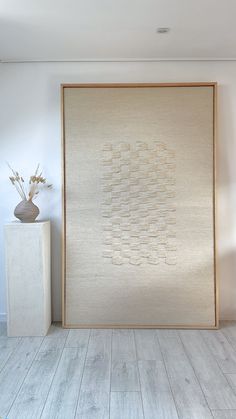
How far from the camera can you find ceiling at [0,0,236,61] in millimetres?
2406

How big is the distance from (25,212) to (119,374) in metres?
1.51

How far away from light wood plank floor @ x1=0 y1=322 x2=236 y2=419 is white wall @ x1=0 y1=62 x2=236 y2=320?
89 centimetres

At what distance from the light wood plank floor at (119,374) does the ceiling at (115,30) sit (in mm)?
2446

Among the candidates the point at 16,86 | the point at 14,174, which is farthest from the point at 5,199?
the point at 16,86

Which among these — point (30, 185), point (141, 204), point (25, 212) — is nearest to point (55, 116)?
point (30, 185)

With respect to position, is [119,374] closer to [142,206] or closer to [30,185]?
[142,206]

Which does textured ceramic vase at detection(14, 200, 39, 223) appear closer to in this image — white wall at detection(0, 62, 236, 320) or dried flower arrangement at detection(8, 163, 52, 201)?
dried flower arrangement at detection(8, 163, 52, 201)

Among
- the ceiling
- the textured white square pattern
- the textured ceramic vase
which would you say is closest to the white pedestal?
the textured ceramic vase

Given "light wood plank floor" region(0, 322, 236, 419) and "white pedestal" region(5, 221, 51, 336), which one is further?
"white pedestal" region(5, 221, 51, 336)

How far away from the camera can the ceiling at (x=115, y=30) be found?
2406mm

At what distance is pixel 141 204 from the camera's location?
336 centimetres

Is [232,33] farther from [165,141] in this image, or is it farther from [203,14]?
[165,141]

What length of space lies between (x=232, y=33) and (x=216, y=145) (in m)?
0.92

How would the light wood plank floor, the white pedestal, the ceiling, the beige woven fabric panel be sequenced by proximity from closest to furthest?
the light wood plank floor < the ceiling < the white pedestal < the beige woven fabric panel
